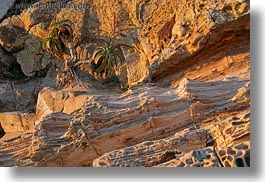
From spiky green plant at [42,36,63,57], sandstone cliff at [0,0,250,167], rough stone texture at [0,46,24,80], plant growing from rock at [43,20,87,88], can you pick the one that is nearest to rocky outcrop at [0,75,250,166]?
sandstone cliff at [0,0,250,167]

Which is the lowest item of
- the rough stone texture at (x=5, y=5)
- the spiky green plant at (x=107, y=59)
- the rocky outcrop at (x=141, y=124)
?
the rocky outcrop at (x=141, y=124)

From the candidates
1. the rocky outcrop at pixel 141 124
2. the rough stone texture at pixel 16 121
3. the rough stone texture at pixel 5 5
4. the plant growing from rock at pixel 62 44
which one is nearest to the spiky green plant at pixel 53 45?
the plant growing from rock at pixel 62 44

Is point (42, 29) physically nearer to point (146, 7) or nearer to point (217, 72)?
point (146, 7)

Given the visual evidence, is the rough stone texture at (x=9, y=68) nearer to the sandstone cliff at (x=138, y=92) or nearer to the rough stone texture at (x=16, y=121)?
the sandstone cliff at (x=138, y=92)

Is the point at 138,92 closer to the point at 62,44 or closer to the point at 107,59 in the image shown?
the point at 107,59

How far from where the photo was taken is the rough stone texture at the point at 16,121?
4332mm

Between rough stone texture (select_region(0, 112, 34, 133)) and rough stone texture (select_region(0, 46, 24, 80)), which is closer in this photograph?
rough stone texture (select_region(0, 112, 34, 133))

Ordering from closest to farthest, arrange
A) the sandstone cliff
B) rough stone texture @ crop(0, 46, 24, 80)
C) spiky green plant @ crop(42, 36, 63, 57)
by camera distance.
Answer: the sandstone cliff, spiky green plant @ crop(42, 36, 63, 57), rough stone texture @ crop(0, 46, 24, 80)

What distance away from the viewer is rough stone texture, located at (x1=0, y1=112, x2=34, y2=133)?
171 inches

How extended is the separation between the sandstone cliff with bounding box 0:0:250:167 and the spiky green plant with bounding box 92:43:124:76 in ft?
0.24

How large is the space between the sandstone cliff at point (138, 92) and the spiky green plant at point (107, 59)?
0.07m

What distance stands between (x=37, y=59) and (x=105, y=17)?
2.30 feet

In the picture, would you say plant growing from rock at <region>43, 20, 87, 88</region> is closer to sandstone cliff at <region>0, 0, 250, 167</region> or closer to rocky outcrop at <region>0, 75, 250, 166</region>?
sandstone cliff at <region>0, 0, 250, 167</region>

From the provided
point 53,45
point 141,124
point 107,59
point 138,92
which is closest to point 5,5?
point 53,45
